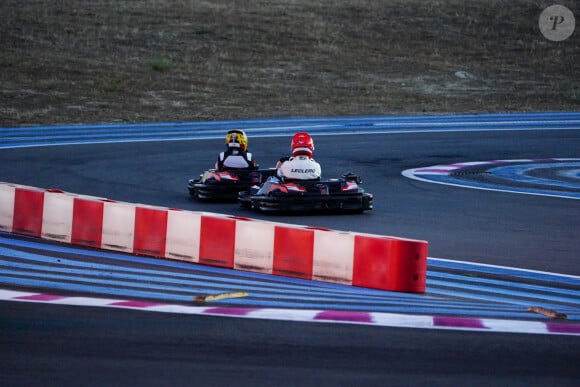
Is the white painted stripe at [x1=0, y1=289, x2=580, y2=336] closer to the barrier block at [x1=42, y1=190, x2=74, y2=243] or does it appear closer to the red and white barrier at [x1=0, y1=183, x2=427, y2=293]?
the red and white barrier at [x1=0, y1=183, x2=427, y2=293]

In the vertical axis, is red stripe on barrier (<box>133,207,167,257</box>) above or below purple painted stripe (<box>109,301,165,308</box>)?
above

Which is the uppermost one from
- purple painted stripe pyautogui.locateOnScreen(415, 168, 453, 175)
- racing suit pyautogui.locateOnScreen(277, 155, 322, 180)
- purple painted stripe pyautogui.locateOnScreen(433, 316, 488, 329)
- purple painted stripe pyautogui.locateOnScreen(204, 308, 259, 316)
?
racing suit pyautogui.locateOnScreen(277, 155, 322, 180)

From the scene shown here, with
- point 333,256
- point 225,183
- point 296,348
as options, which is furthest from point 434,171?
point 296,348

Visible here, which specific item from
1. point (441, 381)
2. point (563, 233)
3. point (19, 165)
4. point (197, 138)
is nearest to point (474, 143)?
point (197, 138)

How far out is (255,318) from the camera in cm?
806

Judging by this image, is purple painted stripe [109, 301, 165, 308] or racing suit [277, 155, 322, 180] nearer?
purple painted stripe [109, 301, 165, 308]

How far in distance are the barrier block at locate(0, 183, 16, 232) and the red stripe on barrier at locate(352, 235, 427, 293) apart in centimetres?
468

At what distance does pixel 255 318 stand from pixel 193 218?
3274 mm

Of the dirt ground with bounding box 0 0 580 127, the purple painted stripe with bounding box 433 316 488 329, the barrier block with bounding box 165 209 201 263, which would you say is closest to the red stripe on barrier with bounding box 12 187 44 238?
the barrier block with bounding box 165 209 201 263

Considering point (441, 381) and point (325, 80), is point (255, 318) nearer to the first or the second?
point (441, 381)

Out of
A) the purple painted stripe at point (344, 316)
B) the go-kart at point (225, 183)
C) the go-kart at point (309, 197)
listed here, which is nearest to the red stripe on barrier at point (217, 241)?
the purple painted stripe at point (344, 316)

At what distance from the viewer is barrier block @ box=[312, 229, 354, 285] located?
9.95 metres

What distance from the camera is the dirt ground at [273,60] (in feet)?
107

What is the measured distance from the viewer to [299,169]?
1520 cm
